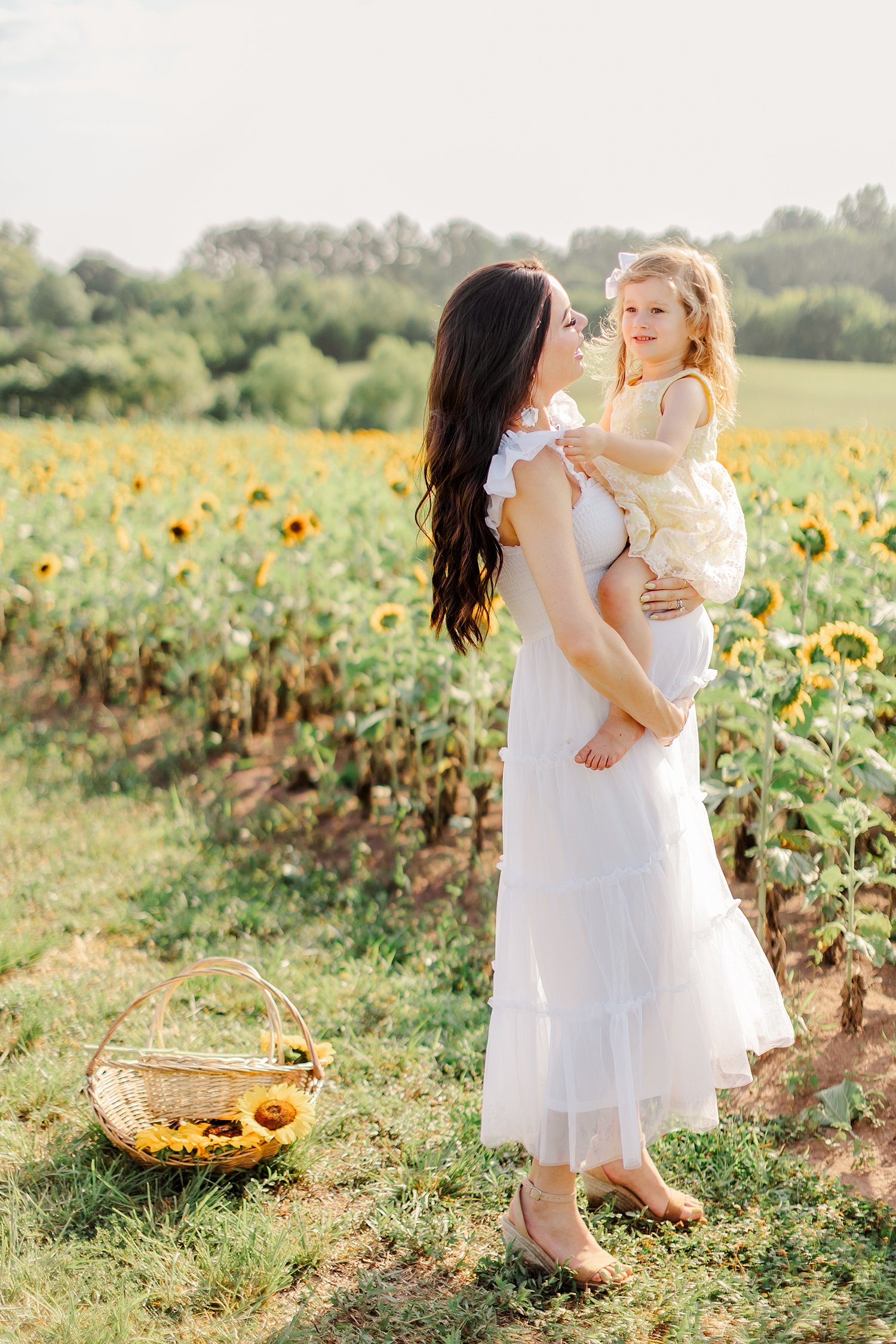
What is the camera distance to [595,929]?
2.02m

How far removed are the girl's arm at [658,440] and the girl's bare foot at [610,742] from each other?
16.6 inches

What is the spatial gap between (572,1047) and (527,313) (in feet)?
4.12

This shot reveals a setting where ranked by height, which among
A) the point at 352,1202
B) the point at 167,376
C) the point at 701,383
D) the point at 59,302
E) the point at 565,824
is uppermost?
the point at 59,302

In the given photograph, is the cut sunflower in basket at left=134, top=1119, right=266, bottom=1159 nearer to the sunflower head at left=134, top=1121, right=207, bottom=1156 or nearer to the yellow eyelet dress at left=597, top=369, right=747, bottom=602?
the sunflower head at left=134, top=1121, right=207, bottom=1156

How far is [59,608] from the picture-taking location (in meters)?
6.11

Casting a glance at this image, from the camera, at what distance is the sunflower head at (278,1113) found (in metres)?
2.47

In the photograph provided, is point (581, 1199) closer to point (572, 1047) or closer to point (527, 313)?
point (572, 1047)

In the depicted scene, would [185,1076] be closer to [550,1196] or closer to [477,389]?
[550,1196]

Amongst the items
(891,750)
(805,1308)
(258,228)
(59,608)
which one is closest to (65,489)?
(59,608)

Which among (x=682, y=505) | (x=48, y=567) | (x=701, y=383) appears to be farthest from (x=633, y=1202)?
(x=48, y=567)

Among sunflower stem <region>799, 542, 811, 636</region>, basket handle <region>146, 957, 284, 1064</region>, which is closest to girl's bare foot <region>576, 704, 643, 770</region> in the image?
basket handle <region>146, 957, 284, 1064</region>

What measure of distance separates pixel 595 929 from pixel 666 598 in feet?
1.94

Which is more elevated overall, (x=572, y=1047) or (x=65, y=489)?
(x=65, y=489)

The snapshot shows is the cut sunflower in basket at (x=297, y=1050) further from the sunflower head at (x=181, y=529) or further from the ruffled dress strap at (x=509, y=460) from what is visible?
the sunflower head at (x=181, y=529)
